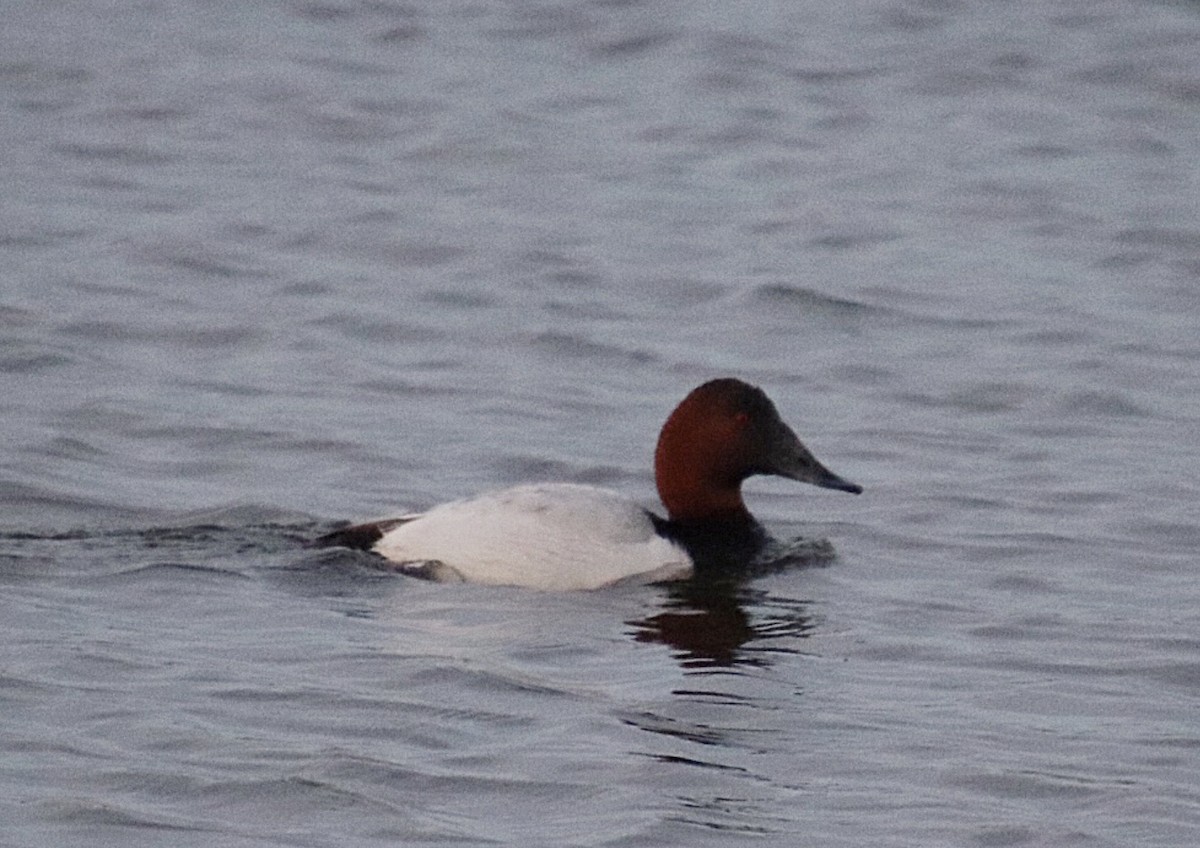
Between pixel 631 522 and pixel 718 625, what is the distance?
661 millimetres

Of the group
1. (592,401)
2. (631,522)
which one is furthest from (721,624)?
(592,401)

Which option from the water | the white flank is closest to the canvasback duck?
the white flank

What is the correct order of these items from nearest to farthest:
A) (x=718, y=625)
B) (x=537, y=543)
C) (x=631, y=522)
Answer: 1. (x=718, y=625)
2. (x=537, y=543)
3. (x=631, y=522)

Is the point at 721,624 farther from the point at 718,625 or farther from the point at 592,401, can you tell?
the point at 592,401

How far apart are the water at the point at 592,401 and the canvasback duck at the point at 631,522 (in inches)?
7.5

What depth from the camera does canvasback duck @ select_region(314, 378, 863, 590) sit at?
9016mm

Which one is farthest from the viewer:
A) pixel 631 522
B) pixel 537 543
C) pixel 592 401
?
pixel 592 401

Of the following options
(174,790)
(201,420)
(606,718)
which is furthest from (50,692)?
(201,420)

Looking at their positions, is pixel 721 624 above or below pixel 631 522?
below

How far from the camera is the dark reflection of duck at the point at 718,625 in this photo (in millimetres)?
8195

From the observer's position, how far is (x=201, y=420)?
11258mm

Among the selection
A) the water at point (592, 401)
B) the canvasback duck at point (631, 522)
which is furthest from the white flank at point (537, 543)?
the water at point (592, 401)

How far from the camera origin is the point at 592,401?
39.1ft

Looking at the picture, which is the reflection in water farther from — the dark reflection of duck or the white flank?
the white flank
